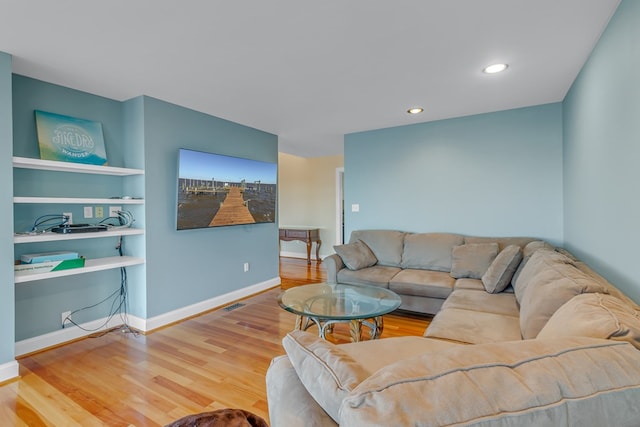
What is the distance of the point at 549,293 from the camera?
1.68 metres

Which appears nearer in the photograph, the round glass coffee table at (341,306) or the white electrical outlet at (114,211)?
the round glass coffee table at (341,306)

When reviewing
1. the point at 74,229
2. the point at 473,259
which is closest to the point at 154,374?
the point at 74,229

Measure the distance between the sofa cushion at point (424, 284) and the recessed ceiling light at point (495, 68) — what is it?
1932 millimetres

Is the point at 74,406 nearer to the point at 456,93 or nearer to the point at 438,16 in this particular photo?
the point at 438,16

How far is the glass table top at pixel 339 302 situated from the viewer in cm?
229

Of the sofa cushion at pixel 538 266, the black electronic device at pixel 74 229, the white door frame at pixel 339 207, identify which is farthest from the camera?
the white door frame at pixel 339 207

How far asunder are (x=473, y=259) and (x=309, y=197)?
4.43m

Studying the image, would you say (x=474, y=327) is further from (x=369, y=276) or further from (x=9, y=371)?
(x=9, y=371)

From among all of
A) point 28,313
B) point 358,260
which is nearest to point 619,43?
point 358,260

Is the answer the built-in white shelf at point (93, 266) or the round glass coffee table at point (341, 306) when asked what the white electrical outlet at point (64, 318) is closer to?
the built-in white shelf at point (93, 266)

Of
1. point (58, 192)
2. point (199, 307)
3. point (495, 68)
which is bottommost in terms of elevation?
point (199, 307)

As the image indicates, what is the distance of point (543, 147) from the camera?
3459 mm

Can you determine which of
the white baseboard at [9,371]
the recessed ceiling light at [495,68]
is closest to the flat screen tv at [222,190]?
the white baseboard at [9,371]

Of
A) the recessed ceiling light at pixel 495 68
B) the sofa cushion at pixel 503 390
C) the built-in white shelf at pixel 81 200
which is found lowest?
the sofa cushion at pixel 503 390
